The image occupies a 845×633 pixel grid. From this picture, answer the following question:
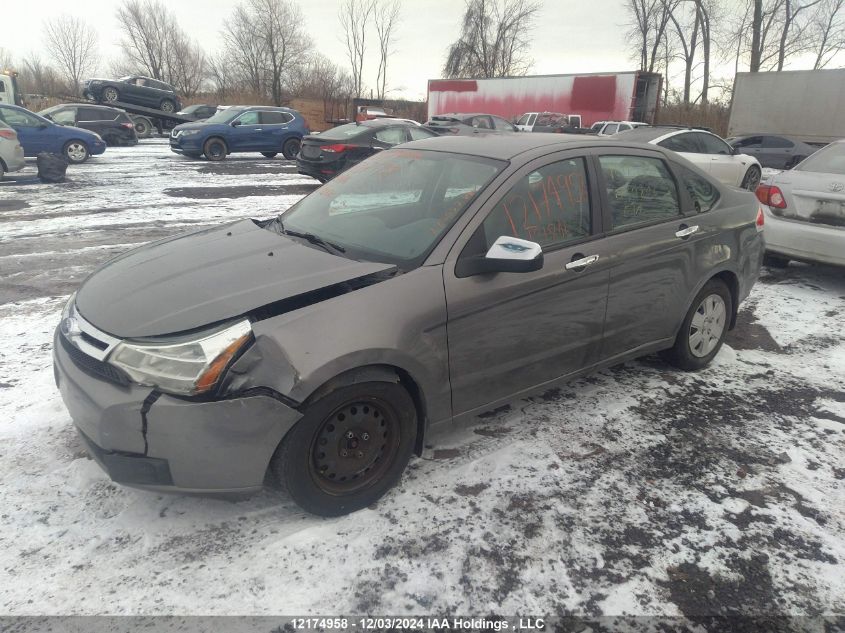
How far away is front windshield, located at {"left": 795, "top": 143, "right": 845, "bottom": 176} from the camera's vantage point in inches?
236

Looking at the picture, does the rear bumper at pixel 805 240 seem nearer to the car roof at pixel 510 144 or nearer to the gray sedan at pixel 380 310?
the gray sedan at pixel 380 310

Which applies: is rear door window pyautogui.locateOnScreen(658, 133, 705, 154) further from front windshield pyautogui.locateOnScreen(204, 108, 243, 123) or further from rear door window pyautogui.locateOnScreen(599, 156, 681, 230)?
front windshield pyautogui.locateOnScreen(204, 108, 243, 123)

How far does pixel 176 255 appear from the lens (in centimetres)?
303

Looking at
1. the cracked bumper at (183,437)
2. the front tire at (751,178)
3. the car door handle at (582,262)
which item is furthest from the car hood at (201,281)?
the front tire at (751,178)

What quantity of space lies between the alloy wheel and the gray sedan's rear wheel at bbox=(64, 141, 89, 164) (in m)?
16.8

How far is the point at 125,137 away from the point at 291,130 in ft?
22.9

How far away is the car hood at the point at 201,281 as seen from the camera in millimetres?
2363

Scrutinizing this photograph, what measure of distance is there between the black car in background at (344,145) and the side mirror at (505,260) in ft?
31.5

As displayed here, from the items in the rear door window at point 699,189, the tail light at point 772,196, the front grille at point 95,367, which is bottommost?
the front grille at point 95,367

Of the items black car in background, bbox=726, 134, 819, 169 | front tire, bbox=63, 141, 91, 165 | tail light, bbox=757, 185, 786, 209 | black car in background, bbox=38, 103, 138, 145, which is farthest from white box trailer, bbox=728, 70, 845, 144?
black car in background, bbox=38, 103, 138, 145

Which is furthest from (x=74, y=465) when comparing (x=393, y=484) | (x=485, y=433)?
(x=485, y=433)

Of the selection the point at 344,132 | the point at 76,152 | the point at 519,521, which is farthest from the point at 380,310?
the point at 76,152

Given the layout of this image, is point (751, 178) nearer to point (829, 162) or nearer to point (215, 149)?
point (829, 162)

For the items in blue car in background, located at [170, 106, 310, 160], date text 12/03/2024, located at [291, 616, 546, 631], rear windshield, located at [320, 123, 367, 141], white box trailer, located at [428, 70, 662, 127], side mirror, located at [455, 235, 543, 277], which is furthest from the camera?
white box trailer, located at [428, 70, 662, 127]
